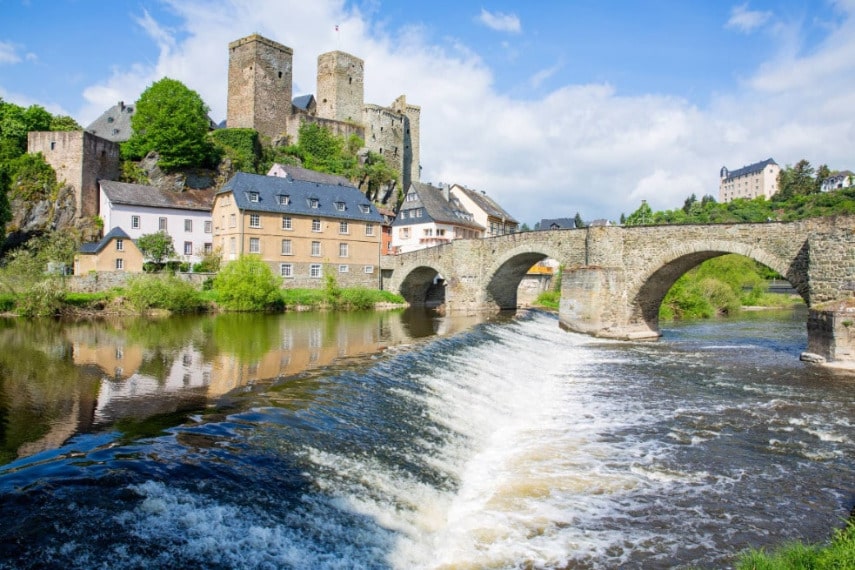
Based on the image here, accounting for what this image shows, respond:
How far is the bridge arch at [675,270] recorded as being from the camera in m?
19.0

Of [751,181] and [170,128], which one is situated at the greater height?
[751,181]

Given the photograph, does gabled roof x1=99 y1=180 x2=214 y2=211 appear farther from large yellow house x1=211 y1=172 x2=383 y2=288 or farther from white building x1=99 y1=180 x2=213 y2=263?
large yellow house x1=211 y1=172 x2=383 y2=288

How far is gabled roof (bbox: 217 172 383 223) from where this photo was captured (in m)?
36.5

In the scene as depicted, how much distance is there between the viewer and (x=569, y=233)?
26656 millimetres

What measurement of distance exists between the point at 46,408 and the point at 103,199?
34.1 metres

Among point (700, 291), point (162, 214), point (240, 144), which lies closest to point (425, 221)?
point (240, 144)

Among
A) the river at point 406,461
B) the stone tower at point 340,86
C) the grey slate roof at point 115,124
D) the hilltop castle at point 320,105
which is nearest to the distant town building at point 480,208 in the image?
the hilltop castle at point 320,105

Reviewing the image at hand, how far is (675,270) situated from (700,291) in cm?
1347

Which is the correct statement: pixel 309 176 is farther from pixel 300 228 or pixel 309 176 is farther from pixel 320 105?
pixel 320 105

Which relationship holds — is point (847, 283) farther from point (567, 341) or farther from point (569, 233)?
point (569, 233)

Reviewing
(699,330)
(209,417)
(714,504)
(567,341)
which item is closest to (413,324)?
(567,341)

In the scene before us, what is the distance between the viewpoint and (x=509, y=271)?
32875 mm

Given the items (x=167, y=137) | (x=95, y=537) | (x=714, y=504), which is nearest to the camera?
(x=95, y=537)

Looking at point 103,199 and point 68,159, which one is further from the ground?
point 68,159
